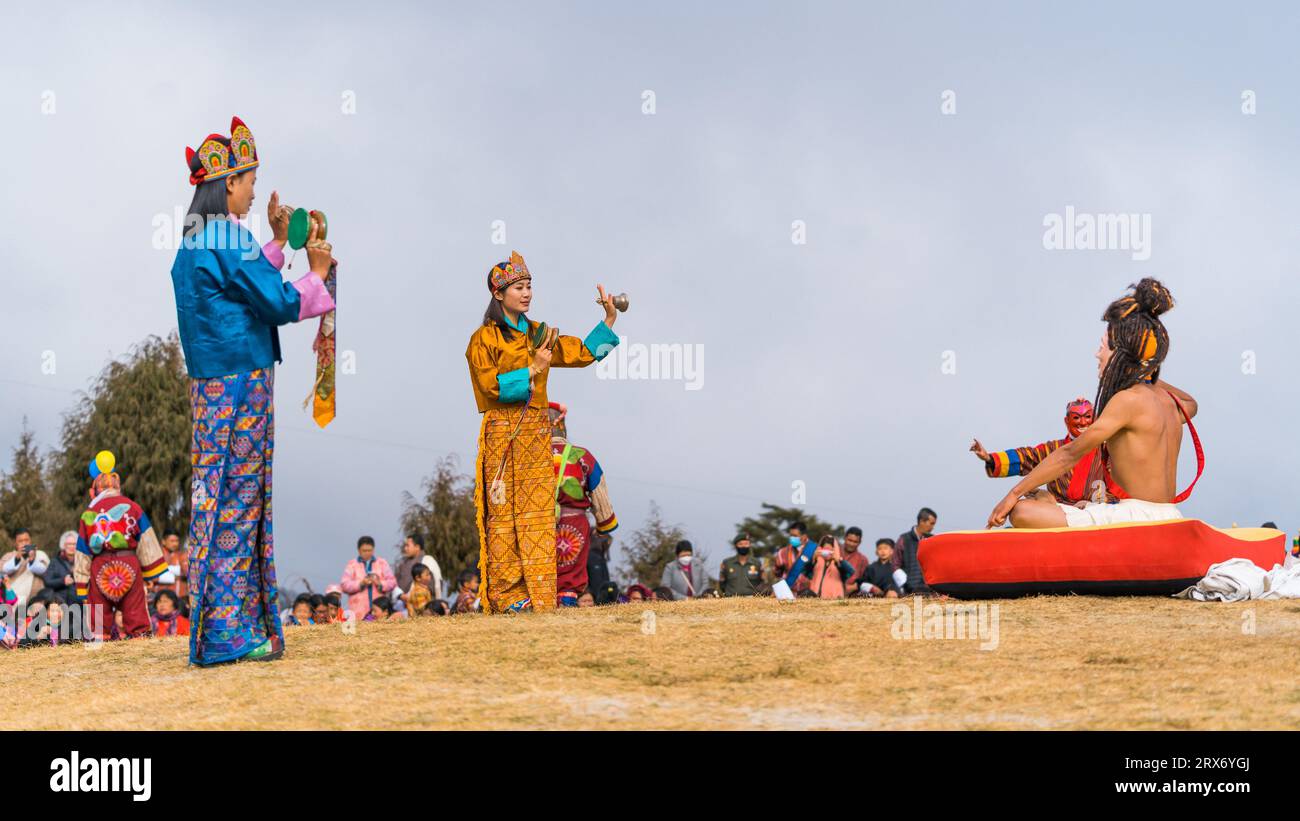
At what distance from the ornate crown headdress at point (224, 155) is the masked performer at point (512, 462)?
2789mm

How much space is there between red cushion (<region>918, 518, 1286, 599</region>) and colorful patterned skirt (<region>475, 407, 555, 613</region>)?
2723 mm

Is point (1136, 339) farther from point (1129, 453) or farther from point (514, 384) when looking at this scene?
point (514, 384)

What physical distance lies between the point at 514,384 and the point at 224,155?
9.77ft

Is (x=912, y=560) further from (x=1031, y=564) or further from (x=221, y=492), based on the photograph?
(x=221, y=492)

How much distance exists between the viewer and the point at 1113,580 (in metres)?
9.31

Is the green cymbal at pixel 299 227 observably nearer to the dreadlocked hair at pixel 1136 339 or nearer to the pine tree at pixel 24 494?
the dreadlocked hair at pixel 1136 339

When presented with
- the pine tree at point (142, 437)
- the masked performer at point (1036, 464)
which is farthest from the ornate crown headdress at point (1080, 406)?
Answer: the pine tree at point (142, 437)

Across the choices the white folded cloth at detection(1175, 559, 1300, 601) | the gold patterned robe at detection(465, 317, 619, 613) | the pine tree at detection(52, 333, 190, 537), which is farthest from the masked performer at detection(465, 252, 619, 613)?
the pine tree at detection(52, 333, 190, 537)

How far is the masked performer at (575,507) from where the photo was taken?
11828mm

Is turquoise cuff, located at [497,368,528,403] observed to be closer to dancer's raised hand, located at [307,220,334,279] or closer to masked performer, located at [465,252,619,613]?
masked performer, located at [465,252,619,613]

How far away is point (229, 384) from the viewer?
732 centimetres

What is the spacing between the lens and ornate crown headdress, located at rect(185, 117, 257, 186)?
751 centimetres

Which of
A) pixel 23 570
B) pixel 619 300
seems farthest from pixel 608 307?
pixel 23 570

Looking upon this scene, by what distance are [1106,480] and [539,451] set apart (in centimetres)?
401
